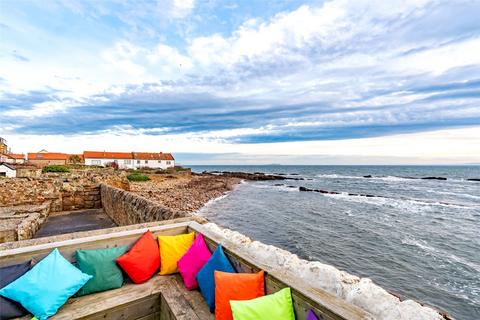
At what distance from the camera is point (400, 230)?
1383 centimetres

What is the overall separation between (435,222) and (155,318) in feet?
64.1

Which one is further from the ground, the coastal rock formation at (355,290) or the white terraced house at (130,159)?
the white terraced house at (130,159)

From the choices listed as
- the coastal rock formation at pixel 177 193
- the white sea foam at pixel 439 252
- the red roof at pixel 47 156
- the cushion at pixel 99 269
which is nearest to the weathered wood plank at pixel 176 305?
the cushion at pixel 99 269

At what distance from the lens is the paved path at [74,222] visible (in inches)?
275

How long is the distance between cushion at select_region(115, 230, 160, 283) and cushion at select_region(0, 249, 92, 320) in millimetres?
410

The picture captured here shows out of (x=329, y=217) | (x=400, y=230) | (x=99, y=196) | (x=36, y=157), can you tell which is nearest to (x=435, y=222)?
(x=400, y=230)

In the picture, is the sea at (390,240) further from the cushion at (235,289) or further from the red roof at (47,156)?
the red roof at (47,156)

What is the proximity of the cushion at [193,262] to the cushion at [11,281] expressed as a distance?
1506 mm

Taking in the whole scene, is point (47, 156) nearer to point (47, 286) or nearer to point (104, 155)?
point (104, 155)

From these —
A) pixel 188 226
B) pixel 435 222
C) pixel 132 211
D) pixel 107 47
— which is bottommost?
pixel 435 222

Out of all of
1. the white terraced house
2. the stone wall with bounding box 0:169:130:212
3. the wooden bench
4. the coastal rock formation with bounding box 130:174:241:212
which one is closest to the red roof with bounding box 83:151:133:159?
the white terraced house

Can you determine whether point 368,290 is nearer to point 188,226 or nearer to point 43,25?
point 188,226

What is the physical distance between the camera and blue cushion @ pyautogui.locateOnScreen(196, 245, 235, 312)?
2461 millimetres

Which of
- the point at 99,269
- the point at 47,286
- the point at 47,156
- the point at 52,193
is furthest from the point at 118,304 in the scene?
the point at 47,156
